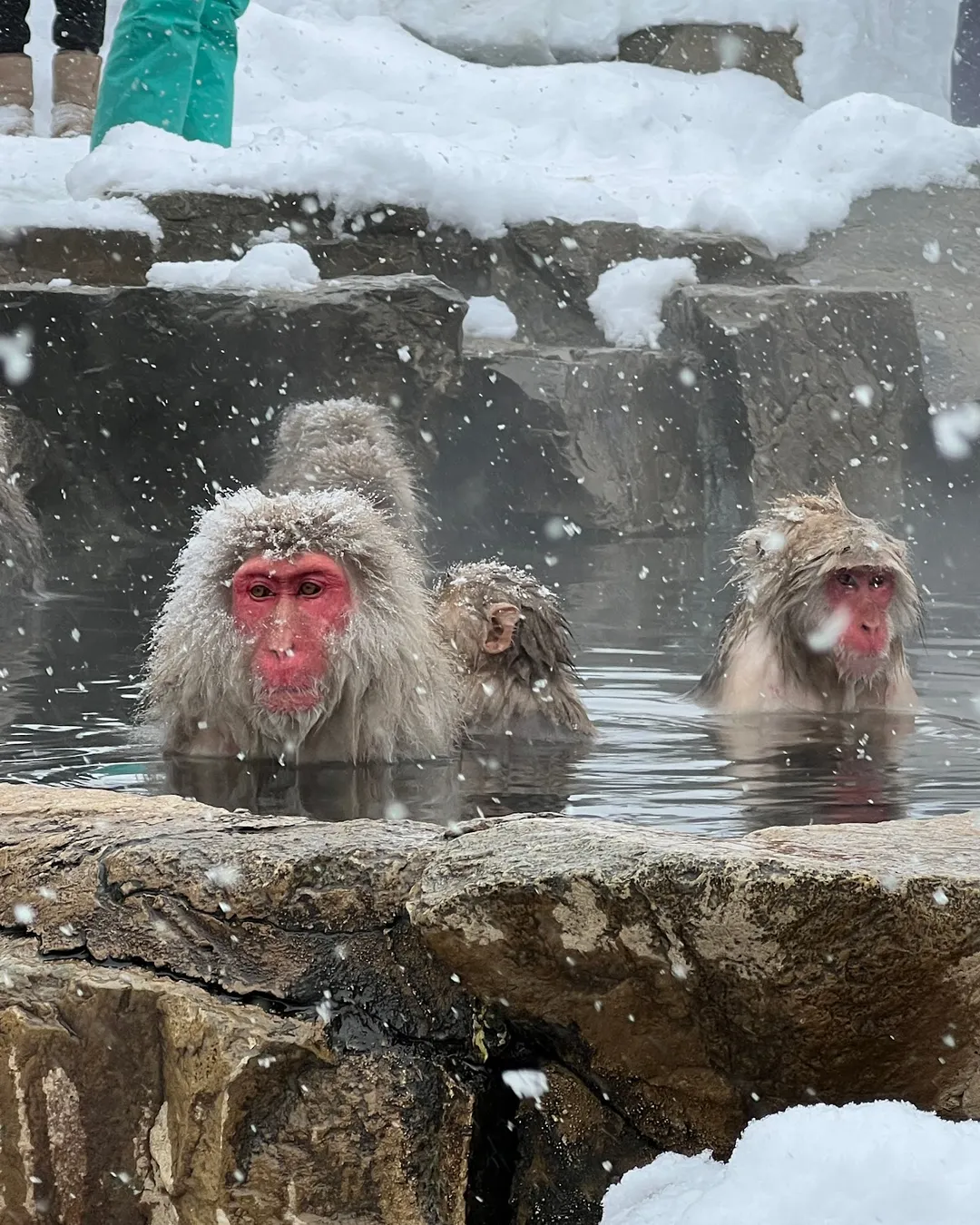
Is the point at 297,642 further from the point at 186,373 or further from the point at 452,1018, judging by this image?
the point at 186,373

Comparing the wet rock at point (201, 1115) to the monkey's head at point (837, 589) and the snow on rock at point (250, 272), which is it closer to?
the monkey's head at point (837, 589)

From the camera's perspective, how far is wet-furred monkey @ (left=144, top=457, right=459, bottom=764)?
12.1 ft

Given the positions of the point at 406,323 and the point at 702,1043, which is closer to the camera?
the point at 702,1043

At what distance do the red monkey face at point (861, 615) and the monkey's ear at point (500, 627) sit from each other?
86cm

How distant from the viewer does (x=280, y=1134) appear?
184 centimetres

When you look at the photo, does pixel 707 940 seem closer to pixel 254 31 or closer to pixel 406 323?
pixel 406 323

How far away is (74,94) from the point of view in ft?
33.7

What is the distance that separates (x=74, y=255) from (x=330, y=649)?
5193 mm

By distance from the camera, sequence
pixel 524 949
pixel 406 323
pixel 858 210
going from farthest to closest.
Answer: pixel 858 210 → pixel 406 323 → pixel 524 949

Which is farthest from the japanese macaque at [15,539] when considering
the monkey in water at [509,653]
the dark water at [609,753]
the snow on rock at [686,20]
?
the snow on rock at [686,20]

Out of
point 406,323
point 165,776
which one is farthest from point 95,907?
point 406,323

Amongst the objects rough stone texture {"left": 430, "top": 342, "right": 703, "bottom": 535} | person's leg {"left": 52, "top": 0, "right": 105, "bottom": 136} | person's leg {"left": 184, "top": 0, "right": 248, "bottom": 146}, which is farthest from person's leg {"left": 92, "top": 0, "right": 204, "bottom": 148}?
rough stone texture {"left": 430, "top": 342, "right": 703, "bottom": 535}

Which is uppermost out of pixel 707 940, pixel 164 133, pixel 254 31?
pixel 254 31

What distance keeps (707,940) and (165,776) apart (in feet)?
7.09
